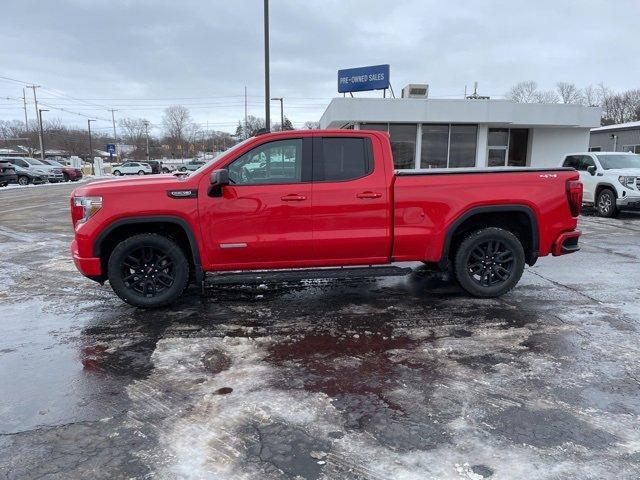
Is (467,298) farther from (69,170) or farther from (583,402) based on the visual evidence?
(69,170)

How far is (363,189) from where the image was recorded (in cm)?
540

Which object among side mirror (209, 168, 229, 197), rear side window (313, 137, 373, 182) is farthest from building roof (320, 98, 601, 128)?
side mirror (209, 168, 229, 197)

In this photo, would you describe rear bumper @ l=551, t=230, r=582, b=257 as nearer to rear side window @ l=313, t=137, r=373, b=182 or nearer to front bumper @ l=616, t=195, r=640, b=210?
rear side window @ l=313, t=137, r=373, b=182

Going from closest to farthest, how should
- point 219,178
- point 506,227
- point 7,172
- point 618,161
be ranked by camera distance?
point 219,178 < point 506,227 < point 618,161 < point 7,172

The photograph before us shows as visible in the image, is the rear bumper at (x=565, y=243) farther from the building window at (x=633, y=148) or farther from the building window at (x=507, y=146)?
the building window at (x=633, y=148)

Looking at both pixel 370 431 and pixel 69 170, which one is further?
pixel 69 170

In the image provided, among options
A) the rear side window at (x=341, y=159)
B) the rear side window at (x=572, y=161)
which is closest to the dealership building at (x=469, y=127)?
the rear side window at (x=572, y=161)

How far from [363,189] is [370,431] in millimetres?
2897

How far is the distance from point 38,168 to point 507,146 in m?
31.7

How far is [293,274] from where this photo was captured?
5387mm

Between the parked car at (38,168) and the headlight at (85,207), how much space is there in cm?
3335

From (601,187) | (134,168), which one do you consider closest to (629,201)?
(601,187)

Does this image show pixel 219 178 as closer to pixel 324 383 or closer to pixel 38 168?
pixel 324 383

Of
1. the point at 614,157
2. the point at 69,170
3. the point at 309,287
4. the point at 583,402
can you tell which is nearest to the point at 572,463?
the point at 583,402
